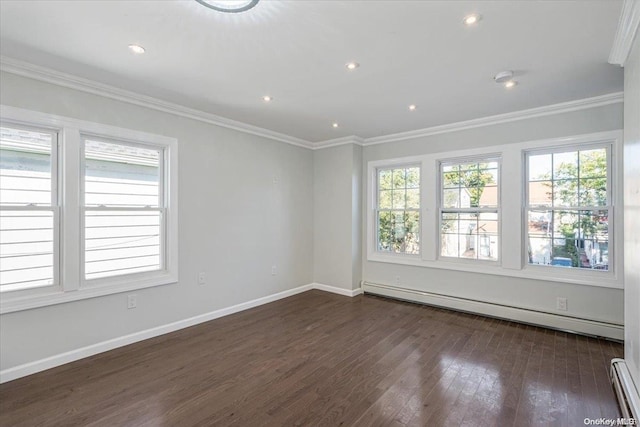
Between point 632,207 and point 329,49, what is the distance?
2522 mm

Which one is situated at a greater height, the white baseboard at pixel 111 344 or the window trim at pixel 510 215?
the window trim at pixel 510 215

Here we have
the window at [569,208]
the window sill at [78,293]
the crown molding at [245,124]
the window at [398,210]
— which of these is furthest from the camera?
the window at [398,210]

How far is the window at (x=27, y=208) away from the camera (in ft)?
8.60

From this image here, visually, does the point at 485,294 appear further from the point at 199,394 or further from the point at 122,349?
the point at 122,349

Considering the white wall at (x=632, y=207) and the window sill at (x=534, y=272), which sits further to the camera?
the window sill at (x=534, y=272)

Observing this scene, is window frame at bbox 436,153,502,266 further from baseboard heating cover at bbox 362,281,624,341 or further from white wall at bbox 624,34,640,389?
white wall at bbox 624,34,640,389

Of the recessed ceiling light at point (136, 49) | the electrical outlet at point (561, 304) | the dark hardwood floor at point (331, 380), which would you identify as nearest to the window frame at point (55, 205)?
the dark hardwood floor at point (331, 380)

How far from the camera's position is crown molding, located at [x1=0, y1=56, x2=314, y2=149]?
103 inches

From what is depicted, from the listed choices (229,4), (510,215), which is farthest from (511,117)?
(229,4)

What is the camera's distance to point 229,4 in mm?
1798

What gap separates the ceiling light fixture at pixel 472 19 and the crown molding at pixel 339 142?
303 cm

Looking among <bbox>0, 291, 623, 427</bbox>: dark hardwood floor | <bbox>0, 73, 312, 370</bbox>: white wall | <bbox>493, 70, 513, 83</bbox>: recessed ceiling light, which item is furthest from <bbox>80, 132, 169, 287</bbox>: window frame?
<bbox>493, 70, 513, 83</bbox>: recessed ceiling light

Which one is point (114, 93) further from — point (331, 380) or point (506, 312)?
point (506, 312)

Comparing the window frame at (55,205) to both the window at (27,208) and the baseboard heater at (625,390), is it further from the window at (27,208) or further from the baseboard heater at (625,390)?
the baseboard heater at (625,390)
